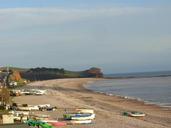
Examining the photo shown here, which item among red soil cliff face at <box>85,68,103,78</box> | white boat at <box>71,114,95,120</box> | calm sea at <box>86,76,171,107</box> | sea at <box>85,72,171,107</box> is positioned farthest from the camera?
red soil cliff face at <box>85,68,103,78</box>

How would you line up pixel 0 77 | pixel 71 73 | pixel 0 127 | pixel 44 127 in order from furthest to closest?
pixel 71 73, pixel 0 77, pixel 44 127, pixel 0 127

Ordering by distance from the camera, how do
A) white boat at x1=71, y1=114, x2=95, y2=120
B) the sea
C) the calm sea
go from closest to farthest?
white boat at x1=71, y1=114, x2=95, y2=120 → the sea → the calm sea

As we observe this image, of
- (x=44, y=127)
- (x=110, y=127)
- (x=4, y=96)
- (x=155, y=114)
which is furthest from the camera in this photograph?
(x=4, y=96)

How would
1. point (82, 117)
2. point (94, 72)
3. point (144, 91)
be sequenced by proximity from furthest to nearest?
point (94, 72) → point (144, 91) → point (82, 117)

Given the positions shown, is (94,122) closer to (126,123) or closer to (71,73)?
(126,123)

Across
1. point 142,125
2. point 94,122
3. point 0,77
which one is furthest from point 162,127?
point 0,77

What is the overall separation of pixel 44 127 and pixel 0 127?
13.7ft

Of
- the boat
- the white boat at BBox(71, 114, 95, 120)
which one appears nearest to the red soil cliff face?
the boat

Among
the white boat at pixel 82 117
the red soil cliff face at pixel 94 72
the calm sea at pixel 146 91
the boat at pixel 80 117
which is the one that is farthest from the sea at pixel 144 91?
the red soil cliff face at pixel 94 72

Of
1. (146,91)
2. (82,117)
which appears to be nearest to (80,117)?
(82,117)

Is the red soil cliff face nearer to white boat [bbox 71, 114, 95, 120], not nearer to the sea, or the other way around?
the sea

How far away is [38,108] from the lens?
39.4 meters

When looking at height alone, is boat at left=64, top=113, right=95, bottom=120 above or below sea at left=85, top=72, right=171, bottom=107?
below

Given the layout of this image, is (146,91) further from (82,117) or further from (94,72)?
(94,72)
